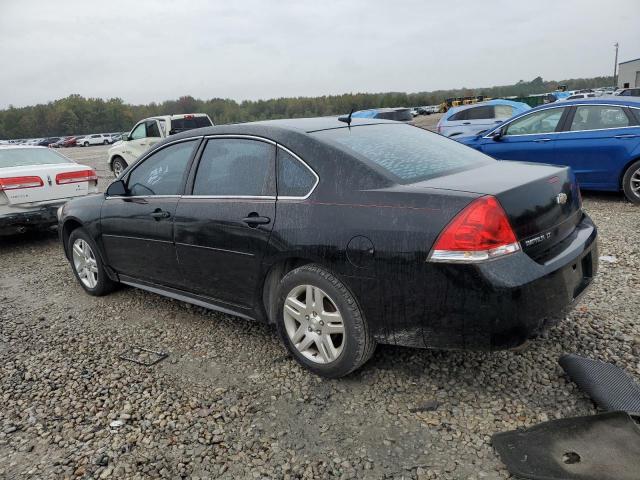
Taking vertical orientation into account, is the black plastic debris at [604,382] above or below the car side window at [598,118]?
below

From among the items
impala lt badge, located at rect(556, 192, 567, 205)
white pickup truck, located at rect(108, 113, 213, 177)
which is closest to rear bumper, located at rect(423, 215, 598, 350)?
impala lt badge, located at rect(556, 192, 567, 205)

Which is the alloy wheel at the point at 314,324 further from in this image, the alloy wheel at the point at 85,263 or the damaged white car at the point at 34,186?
the damaged white car at the point at 34,186

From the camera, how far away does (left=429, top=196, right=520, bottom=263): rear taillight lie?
2.44 meters

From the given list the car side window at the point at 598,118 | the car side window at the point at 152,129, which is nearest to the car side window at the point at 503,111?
the car side window at the point at 598,118

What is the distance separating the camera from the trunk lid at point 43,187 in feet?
22.3

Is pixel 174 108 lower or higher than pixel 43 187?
higher

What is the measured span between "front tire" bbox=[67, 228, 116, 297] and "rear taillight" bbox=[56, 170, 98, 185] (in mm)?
2575

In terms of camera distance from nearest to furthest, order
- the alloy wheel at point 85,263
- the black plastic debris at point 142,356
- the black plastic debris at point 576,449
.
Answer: the black plastic debris at point 576,449 < the black plastic debris at point 142,356 < the alloy wheel at point 85,263

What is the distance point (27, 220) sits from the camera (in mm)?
6832

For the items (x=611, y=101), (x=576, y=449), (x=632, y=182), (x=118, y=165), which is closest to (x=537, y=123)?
(x=611, y=101)

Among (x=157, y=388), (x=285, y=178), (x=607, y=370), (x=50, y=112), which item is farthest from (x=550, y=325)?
(x=50, y=112)

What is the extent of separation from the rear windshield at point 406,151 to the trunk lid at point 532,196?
139mm

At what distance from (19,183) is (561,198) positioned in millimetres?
6709

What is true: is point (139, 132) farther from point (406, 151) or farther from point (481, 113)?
point (406, 151)
